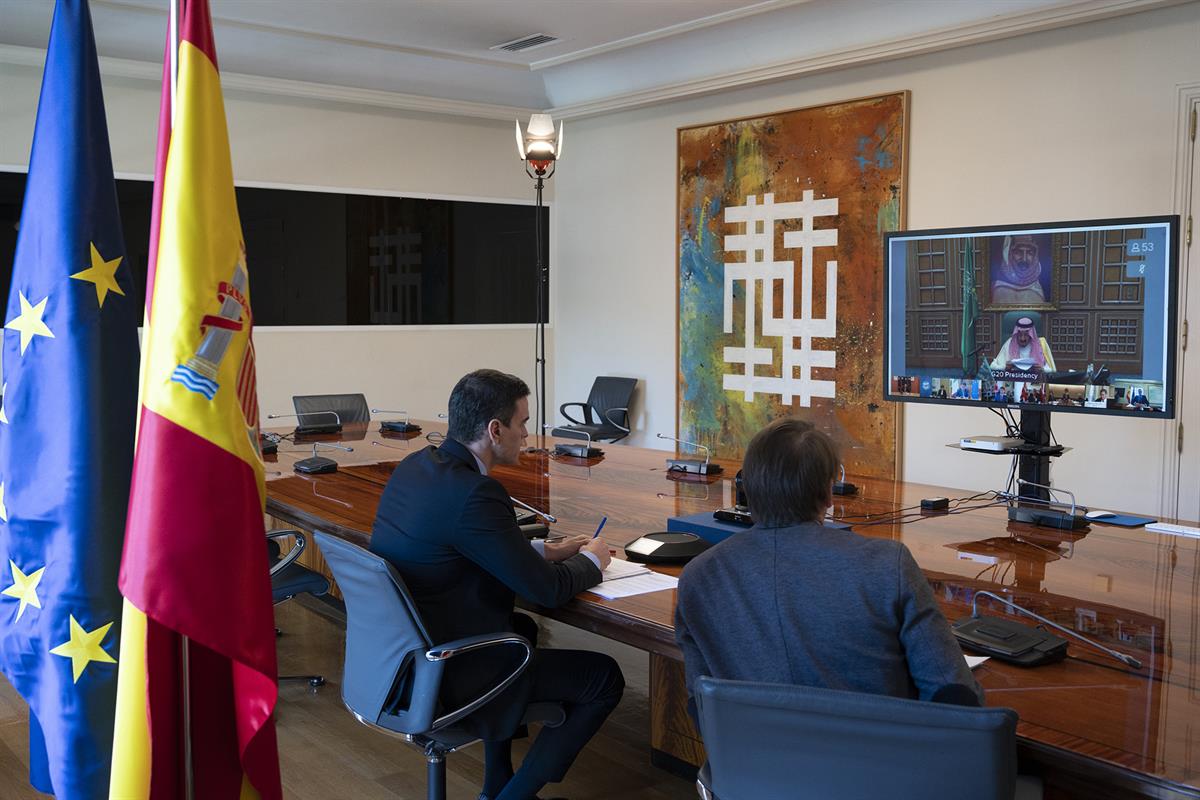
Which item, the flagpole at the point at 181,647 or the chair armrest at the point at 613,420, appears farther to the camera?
the chair armrest at the point at 613,420

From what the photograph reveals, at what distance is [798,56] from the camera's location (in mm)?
6641

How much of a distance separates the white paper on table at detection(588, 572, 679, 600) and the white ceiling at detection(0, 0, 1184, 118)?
13.8ft

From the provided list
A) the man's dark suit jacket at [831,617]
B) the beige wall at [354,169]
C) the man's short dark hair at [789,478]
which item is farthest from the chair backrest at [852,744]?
the beige wall at [354,169]

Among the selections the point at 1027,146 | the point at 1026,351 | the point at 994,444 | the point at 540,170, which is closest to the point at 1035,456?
the point at 994,444

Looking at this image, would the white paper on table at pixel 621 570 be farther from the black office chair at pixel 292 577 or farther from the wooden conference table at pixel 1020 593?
the black office chair at pixel 292 577

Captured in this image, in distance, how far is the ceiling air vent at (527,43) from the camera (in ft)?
23.0

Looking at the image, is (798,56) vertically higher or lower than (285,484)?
higher

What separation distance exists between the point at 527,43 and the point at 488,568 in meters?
5.43

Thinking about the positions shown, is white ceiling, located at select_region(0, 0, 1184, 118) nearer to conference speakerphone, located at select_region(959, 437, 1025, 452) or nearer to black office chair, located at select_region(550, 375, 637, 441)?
black office chair, located at select_region(550, 375, 637, 441)

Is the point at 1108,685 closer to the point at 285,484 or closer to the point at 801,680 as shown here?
the point at 801,680

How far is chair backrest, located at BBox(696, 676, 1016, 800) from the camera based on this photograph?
1.46m

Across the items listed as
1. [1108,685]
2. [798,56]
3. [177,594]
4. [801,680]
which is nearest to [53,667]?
[177,594]

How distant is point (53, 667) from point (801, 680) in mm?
1303

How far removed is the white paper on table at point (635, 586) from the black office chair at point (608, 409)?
4895 millimetres
